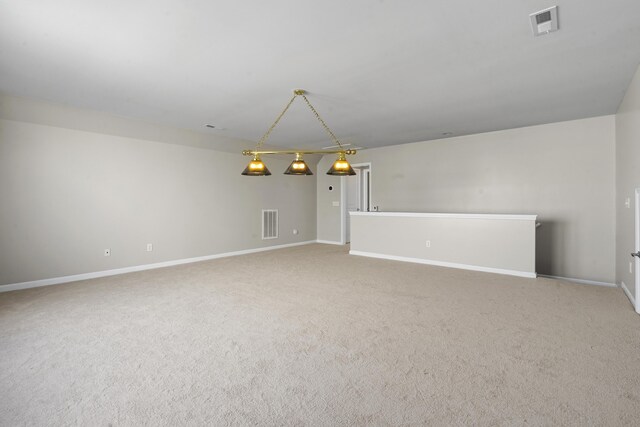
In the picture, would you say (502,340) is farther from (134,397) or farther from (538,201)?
(538,201)

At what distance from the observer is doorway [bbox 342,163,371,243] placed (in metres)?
8.65

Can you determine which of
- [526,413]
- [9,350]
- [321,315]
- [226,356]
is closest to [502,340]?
[526,413]

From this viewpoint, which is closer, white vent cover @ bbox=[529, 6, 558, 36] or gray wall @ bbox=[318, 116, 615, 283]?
white vent cover @ bbox=[529, 6, 558, 36]

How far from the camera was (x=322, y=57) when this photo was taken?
303cm

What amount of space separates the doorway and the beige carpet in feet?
14.8

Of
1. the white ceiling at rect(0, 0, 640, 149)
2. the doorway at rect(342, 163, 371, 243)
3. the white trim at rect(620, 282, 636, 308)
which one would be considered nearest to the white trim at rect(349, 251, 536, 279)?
the white trim at rect(620, 282, 636, 308)

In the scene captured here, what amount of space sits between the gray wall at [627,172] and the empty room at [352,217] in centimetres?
7

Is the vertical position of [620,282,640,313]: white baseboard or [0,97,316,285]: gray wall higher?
[0,97,316,285]: gray wall

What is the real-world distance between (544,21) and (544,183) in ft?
13.4

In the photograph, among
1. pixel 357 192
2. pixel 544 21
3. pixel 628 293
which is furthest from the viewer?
pixel 357 192

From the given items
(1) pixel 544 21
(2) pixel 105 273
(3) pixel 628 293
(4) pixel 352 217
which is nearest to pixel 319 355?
(1) pixel 544 21

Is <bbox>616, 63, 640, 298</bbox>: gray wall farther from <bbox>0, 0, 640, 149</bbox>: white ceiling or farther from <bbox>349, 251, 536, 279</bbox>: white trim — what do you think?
<bbox>349, 251, 536, 279</bbox>: white trim

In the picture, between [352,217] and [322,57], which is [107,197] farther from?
[352,217]

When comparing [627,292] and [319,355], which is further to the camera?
[627,292]
